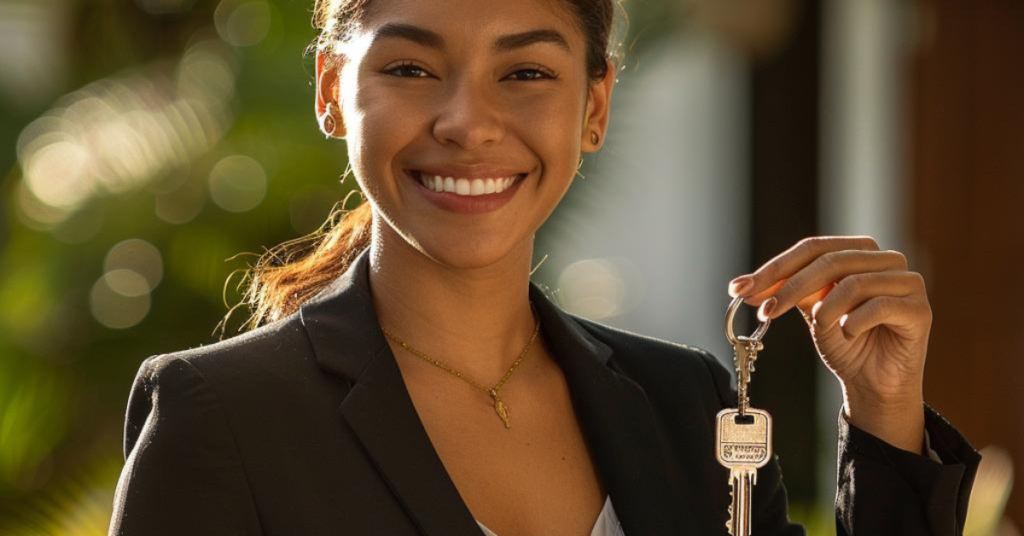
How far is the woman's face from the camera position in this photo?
6.05 feet

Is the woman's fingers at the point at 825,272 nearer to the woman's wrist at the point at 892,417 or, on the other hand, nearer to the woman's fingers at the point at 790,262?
the woman's fingers at the point at 790,262

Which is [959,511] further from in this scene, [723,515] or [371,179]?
[371,179]

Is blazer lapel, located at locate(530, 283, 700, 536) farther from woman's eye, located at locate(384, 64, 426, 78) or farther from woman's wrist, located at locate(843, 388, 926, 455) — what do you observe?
woman's eye, located at locate(384, 64, 426, 78)

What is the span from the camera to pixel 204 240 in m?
3.87

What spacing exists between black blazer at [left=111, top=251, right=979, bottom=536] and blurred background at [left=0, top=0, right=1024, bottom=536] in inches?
53.0

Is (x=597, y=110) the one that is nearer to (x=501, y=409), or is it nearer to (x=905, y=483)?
(x=501, y=409)

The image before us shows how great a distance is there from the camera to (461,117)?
1825 mm

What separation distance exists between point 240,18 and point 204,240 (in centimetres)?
64

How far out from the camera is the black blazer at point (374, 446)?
1.67m

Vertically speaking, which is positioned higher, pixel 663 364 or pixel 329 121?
pixel 329 121

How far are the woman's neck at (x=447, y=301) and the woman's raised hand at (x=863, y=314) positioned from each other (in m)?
0.31

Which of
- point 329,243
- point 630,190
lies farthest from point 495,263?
point 630,190

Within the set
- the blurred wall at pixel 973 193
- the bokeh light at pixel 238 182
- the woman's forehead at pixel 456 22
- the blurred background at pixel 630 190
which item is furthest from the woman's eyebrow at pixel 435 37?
the blurred wall at pixel 973 193

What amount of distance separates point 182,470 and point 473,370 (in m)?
0.48
